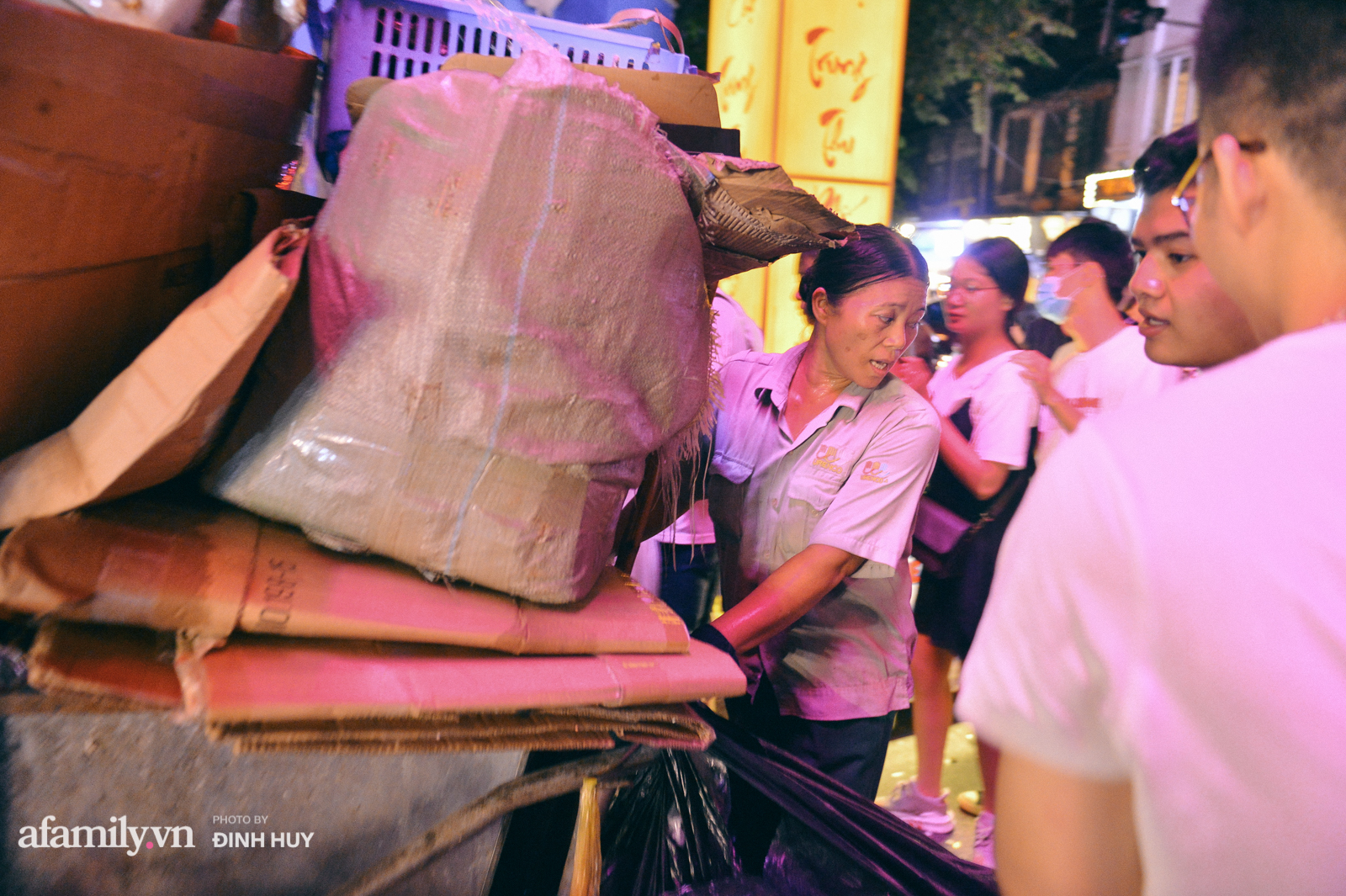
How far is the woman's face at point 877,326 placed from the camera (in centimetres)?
176

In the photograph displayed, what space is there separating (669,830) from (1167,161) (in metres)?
1.55

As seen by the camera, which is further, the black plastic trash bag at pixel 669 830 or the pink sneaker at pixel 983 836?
the pink sneaker at pixel 983 836

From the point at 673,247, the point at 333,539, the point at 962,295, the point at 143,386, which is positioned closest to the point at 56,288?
the point at 143,386

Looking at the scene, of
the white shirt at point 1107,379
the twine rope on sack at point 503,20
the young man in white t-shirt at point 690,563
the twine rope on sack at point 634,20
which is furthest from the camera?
the young man in white t-shirt at point 690,563

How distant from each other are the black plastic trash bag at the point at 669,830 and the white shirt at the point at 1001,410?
1.67 m

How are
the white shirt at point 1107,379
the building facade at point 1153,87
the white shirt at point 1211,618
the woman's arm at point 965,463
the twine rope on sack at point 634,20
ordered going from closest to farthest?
1. the white shirt at point 1211,618
2. the twine rope on sack at point 634,20
3. the white shirt at point 1107,379
4. the woman's arm at point 965,463
5. the building facade at point 1153,87

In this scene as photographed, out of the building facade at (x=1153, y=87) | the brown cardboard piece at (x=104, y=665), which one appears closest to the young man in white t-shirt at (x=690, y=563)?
the brown cardboard piece at (x=104, y=665)

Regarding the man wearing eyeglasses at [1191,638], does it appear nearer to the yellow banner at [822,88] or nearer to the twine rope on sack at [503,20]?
the twine rope on sack at [503,20]

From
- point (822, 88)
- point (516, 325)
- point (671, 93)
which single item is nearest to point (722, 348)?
point (671, 93)

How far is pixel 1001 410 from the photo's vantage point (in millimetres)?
2547

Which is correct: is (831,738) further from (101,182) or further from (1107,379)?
(101,182)

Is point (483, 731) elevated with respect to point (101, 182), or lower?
lower

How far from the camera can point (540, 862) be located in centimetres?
114

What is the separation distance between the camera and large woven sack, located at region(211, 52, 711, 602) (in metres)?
0.83
